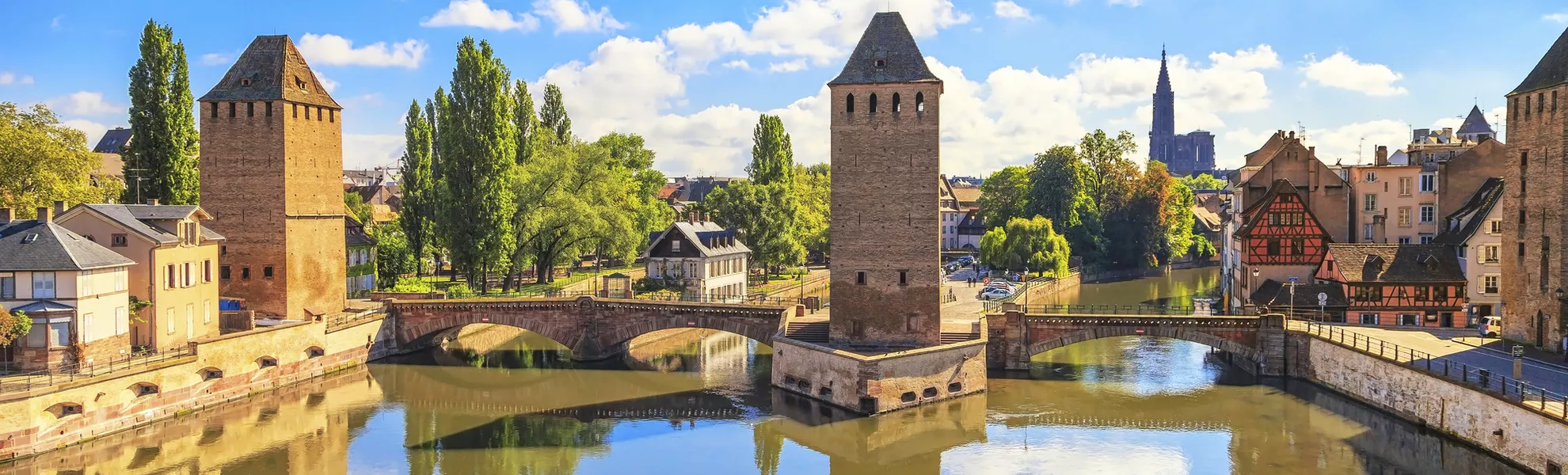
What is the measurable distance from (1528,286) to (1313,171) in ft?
68.0

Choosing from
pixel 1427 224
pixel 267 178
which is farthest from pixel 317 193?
pixel 1427 224

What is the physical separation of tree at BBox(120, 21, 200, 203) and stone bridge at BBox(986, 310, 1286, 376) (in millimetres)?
38250

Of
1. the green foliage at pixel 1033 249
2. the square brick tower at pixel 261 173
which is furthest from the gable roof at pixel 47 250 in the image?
the green foliage at pixel 1033 249

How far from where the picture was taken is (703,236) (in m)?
62.9

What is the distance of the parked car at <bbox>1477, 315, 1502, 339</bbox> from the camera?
42.0 m

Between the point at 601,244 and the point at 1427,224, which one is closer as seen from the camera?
the point at 1427,224

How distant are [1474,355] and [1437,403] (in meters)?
5.05

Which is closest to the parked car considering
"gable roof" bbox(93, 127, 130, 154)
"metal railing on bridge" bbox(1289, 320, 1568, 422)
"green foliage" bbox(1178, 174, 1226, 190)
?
"metal railing on bridge" bbox(1289, 320, 1568, 422)

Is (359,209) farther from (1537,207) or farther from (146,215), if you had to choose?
(1537,207)

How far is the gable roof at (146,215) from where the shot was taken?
39.0 m

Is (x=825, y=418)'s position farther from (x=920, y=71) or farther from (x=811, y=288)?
(x=811, y=288)

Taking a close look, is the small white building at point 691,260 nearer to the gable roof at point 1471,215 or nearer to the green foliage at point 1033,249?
the green foliage at point 1033,249

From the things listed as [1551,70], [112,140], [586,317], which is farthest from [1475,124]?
[112,140]

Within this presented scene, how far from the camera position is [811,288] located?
7656 cm
